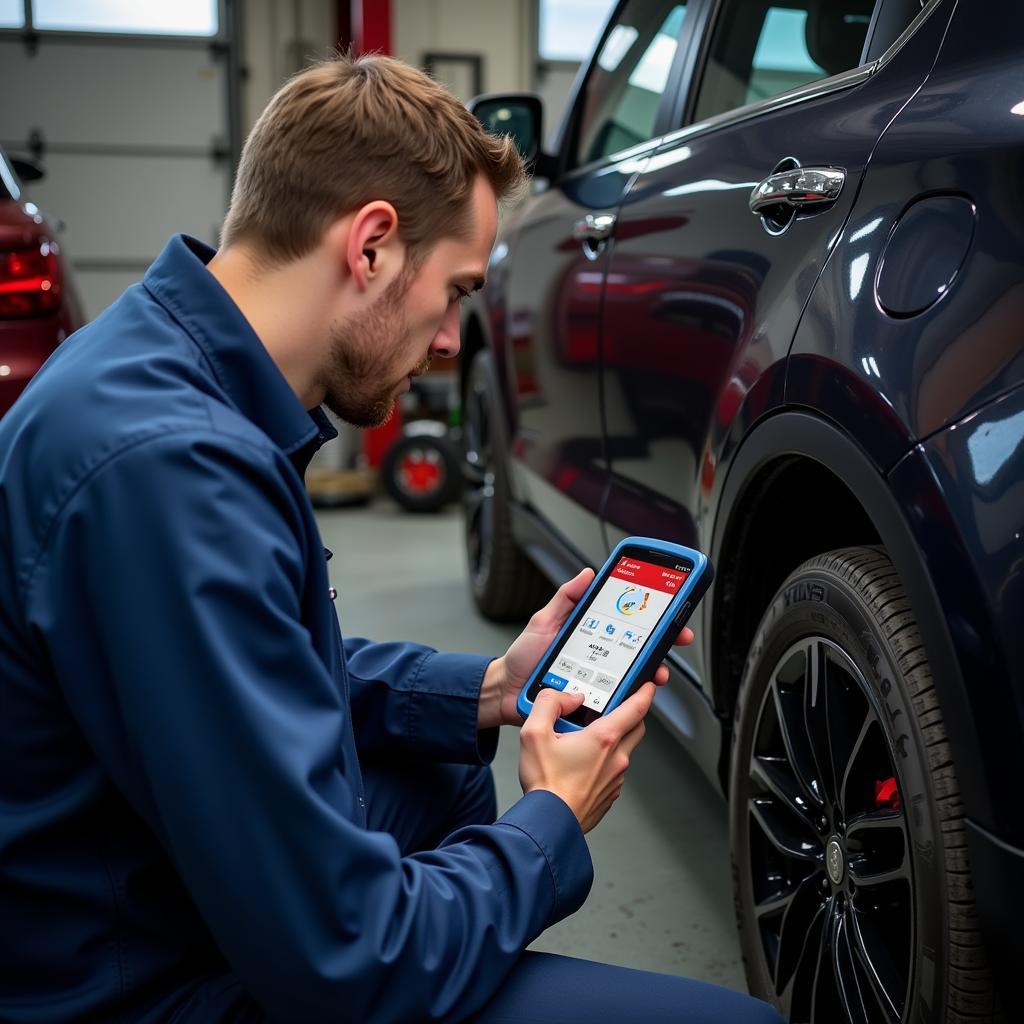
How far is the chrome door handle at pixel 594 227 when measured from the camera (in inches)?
81.6

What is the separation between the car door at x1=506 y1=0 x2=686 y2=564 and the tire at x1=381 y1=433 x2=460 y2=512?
307 centimetres

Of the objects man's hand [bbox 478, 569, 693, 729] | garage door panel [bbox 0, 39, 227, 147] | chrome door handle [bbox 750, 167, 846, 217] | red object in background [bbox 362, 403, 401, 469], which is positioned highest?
garage door panel [bbox 0, 39, 227, 147]

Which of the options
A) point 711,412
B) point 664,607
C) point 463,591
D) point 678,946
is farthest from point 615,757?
point 463,591

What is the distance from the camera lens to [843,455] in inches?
46.4

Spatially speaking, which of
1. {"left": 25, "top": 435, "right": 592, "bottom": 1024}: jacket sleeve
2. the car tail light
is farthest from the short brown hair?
the car tail light

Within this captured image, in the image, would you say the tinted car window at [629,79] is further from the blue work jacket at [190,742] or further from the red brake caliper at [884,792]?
the blue work jacket at [190,742]

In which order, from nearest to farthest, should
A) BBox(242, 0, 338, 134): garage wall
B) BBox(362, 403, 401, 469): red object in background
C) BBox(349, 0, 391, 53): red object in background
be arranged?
BBox(349, 0, 391, 53): red object in background
BBox(362, 403, 401, 469): red object in background
BBox(242, 0, 338, 134): garage wall

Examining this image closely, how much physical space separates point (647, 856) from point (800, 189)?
130cm

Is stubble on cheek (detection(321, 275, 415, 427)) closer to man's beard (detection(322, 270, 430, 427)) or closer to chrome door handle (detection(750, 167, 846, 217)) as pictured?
man's beard (detection(322, 270, 430, 427))

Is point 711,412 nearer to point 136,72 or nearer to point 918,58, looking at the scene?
point 918,58

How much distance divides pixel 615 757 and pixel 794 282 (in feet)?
1.90

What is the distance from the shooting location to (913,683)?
108 centimetres

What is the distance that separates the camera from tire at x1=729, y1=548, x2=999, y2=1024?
1.06 meters

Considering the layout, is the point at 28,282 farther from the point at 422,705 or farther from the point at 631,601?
the point at 631,601
